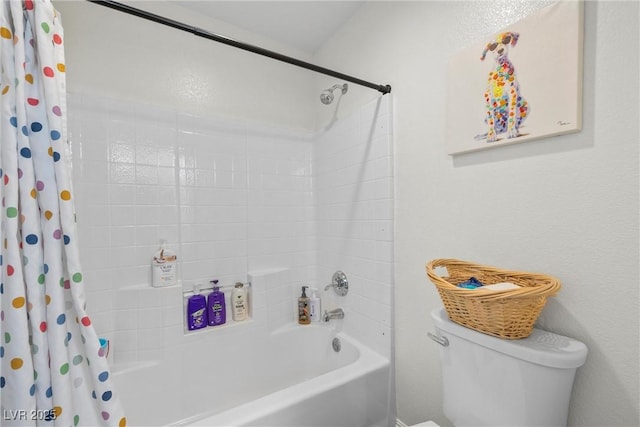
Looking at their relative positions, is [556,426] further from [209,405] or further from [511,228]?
[209,405]

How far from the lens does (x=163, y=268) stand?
1.53 metres

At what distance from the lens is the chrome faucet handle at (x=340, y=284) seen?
174 centimetres

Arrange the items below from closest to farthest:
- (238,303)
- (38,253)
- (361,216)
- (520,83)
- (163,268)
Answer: (38,253) < (520,83) < (163,268) < (361,216) < (238,303)

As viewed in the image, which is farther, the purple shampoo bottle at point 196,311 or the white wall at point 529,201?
the purple shampoo bottle at point 196,311

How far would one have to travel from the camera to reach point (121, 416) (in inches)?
34.0

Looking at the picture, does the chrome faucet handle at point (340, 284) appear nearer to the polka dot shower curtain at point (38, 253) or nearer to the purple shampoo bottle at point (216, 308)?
the purple shampoo bottle at point (216, 308)

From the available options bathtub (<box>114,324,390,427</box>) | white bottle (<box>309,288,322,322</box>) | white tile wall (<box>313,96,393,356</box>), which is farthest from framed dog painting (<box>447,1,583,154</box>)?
white bottle (<box>309,288,322,322</box>)

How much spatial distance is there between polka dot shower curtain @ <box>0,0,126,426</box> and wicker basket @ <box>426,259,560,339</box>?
110 cm

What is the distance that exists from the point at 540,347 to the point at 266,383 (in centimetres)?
151

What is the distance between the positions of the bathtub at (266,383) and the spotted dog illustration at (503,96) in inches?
46.8

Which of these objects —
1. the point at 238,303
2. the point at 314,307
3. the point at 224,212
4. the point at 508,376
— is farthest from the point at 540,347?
the point at 224,212

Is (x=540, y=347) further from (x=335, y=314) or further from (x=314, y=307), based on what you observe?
(x=314, y=307)

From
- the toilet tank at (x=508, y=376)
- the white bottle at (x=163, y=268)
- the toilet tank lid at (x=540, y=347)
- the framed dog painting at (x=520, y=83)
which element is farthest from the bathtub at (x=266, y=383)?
the framed dog painting at (x=520, y=83)

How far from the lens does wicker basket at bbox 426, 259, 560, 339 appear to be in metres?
0.75
